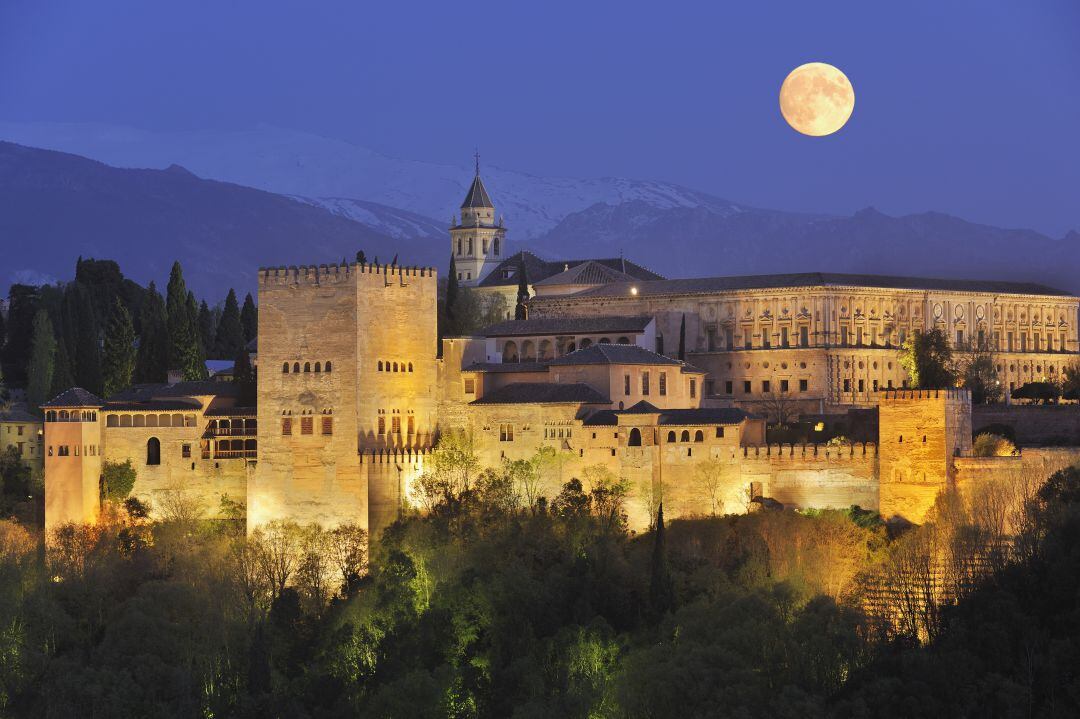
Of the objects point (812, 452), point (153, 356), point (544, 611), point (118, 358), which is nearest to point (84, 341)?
point (118, 358)

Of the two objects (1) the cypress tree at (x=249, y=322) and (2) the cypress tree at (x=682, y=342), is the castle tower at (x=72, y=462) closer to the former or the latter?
(2) the cypress tree at (x=682, y=342)

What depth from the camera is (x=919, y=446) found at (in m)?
A: 53.5

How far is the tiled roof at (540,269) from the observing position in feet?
307

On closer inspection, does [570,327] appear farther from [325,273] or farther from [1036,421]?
[1036,421]

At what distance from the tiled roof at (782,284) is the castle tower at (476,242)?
100 feet

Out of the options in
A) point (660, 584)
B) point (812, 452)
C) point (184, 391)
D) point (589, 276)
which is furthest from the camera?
point (589, 276)

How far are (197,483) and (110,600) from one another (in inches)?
255

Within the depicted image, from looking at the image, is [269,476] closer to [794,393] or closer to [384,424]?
[384,424]

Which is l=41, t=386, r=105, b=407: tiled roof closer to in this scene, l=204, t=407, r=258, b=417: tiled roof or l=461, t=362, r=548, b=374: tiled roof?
l=204, t=407, r=258, b=417: tiled roof

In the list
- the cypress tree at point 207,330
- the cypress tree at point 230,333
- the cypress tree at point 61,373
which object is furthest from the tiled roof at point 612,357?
the cypress tree at point 207,330

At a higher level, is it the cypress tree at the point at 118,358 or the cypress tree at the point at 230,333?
the cypress tree at the point at 230,333

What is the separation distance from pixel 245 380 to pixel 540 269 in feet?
118

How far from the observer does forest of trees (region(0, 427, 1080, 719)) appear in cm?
4147

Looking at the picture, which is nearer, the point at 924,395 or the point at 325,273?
the point at 924,395
